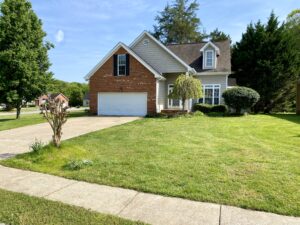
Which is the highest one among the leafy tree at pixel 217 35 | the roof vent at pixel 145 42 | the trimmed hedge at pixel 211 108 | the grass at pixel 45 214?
the leafy tree at pixel 217 35

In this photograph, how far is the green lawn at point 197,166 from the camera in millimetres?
4133

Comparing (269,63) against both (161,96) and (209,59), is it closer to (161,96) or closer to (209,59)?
(209,59)

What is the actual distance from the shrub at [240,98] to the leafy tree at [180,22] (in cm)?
2308

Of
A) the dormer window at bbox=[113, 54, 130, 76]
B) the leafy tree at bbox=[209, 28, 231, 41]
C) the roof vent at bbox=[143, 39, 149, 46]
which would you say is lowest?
the dormer window at bbox=[113, 54, 130, 76]

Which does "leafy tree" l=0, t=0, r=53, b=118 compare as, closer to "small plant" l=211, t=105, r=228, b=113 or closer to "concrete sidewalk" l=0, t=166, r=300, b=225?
"small plant" l=211, t=105, r=228, b=113

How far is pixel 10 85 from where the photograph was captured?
724 inches

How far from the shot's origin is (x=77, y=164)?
5781 millimetres

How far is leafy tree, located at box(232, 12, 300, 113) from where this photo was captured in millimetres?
20766

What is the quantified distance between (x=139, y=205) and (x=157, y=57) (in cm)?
1744

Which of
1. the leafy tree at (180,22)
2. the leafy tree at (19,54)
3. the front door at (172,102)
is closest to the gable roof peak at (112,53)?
the front door at (172,102)

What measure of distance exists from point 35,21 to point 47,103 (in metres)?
16.2

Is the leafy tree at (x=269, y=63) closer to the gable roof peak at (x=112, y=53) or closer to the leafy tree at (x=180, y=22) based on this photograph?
the gable roof peak at (x=112, y=53)

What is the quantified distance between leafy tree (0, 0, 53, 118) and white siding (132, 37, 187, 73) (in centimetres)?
822

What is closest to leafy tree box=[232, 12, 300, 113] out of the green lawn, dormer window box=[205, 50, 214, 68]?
dormer window box=[205, 50, 214, 68]
